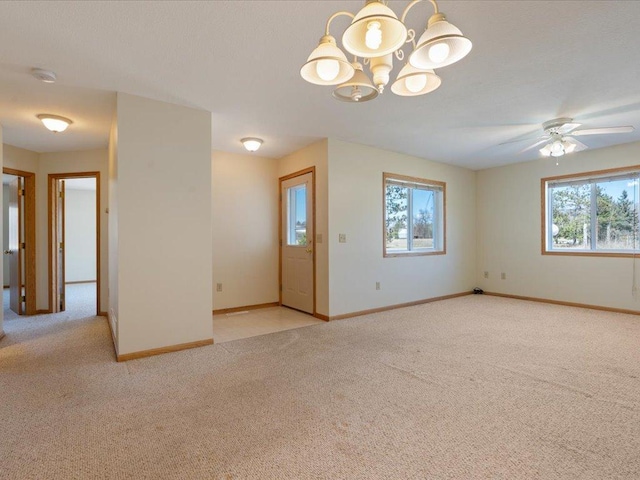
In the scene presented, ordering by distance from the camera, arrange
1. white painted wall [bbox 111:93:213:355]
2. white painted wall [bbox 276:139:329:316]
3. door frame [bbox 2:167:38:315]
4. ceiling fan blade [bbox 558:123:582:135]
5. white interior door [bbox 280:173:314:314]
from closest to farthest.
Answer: white painted wall [bbox 111:93:213:355] → ceiling fan blade [bbox 558:123:582:135] → white painted wall [bbox 276:139:329:316] → white interior door [bbox 280:173:314:314] → door frame [bbox 2:167:38:315]

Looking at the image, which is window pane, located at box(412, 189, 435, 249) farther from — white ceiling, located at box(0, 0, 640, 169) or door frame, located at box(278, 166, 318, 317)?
door frame, located at box(278, 166, 318, 317)

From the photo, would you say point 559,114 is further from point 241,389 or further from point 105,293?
point 105,293

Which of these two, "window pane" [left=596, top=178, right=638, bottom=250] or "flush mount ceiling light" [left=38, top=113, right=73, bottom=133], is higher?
"flush mount ceiling light" [left=38, top=113, right=73, bottom=133]

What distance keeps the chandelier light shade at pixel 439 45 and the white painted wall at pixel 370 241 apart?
2990 mm

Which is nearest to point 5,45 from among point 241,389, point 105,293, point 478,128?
point 241,389

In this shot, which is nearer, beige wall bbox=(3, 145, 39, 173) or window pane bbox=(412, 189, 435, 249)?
beige wall bbox=(3, 145, 39, 173)

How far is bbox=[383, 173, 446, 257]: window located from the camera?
5.39m

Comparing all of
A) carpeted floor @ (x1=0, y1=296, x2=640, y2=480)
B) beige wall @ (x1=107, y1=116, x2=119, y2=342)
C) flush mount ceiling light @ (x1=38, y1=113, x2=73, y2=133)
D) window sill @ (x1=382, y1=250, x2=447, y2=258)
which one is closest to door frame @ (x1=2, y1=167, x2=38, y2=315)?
carpeted floor @ (x1=0, y1=296, x2=640, y2=480)

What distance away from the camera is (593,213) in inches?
206

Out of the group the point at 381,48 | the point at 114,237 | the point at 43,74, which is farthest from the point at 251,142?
the point at 381,48

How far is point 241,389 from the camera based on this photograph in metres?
2.46

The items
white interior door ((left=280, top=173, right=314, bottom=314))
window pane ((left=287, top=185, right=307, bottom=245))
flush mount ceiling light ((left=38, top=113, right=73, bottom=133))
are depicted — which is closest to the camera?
flush mount ceiling light ((left=38, top=113, right=73, bottom=133))

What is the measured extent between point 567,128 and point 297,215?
12.3 feet

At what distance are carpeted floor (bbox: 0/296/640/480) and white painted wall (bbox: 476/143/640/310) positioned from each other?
5.35 ft
